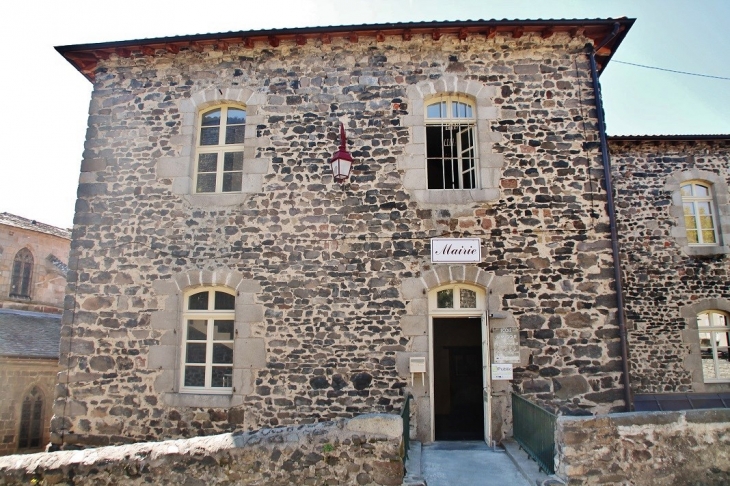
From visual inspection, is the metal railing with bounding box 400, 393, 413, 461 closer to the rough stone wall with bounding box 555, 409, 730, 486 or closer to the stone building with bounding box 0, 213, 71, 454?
the rough stone wall with bounding box 555, 409, 730, 486

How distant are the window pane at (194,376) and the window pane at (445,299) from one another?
3.73 meters

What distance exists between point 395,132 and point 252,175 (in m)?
2.36

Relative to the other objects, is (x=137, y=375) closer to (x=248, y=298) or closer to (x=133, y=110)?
(x=248, y=298)

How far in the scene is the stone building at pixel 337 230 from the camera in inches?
284

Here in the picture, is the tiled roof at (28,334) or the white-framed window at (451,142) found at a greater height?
the white-framed window at (451,142)

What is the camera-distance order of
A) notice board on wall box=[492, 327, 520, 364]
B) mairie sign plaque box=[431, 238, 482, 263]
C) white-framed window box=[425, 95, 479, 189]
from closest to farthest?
notice board on wall box=[492, 327, 520, 364]
mairie sign plaque box=[431, 238, 482, 263]
white-framed window box=[425, 95, 479, 189]

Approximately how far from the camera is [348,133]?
787cm

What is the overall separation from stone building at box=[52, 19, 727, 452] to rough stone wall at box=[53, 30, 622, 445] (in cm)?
3

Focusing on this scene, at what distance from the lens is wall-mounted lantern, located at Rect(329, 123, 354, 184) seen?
748cm

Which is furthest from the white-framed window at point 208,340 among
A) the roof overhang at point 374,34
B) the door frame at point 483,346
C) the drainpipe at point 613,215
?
the drainpipe at point 613,215

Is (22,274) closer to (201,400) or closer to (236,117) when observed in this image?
(236,117)

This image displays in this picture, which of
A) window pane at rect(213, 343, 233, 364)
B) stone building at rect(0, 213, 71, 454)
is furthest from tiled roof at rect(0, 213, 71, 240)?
window pane at rect(213, 343, 233, 364)

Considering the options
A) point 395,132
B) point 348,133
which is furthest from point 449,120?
point 348,133

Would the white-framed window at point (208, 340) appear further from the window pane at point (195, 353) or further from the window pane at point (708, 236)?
the window pane at point (708, 236)
